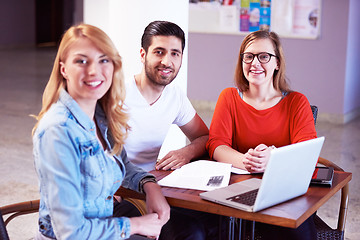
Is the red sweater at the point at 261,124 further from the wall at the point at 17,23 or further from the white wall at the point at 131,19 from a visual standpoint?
the wall at the point at 17,23

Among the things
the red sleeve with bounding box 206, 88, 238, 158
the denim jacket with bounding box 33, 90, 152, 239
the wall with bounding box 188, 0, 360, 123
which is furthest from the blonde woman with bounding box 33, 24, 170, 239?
the wall with bounding box 188, 0, 360, 123

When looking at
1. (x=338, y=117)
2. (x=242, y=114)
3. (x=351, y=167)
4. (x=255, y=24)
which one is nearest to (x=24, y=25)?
(x=255, y=24)

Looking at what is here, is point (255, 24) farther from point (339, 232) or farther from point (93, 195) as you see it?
point (93, 195)

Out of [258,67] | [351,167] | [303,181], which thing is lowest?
[351,167]

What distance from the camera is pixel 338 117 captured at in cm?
770

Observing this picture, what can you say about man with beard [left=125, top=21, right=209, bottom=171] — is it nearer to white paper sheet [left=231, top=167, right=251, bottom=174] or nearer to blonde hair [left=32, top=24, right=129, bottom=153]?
white paper sheet [left=231, top=167, right=251, bottom=174]

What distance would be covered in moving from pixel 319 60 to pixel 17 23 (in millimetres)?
10586

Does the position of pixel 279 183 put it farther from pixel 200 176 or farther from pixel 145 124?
pixel 145 124

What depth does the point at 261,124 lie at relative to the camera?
118 inches

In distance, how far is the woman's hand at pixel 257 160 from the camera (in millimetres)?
2688

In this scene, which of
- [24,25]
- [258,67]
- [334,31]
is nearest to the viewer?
[258,67]

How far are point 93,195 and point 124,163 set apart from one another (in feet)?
1.48

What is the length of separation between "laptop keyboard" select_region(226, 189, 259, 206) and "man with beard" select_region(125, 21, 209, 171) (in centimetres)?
60

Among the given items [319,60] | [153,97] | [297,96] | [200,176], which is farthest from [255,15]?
[200,176]
